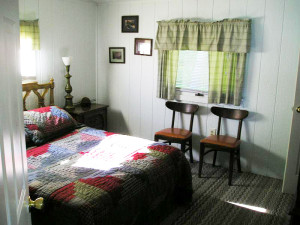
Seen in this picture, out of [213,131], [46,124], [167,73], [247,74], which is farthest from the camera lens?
[167,73]

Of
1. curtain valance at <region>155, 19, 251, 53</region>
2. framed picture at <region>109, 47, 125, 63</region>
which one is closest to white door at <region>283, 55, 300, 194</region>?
curtain valance at <region>155, 19, 251, 53</region>

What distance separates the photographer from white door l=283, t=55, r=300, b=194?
10.7ft

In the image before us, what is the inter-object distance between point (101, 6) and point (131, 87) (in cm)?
138

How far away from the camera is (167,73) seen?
4453 millimetres

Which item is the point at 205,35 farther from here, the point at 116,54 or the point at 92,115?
the point at 92,115

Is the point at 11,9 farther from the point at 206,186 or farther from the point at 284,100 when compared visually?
the point at 284,100

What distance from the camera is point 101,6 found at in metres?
4.95

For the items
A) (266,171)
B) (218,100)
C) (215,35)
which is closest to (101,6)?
(215,35)

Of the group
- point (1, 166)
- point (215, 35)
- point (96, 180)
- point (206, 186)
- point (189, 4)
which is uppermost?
point (189, 4)

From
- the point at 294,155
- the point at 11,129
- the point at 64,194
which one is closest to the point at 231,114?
the point at 294,155

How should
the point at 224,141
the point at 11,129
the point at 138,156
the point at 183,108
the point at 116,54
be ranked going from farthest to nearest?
the point at 116,54, the point at 183,108, the point at 224,141, the point at 138,156, the point at 11,129

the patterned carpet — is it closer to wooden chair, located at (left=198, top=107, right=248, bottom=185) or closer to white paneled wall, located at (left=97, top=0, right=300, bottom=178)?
wooden chair, located at (left=198, top=107, right=248, bottom=185)

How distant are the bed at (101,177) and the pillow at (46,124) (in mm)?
11

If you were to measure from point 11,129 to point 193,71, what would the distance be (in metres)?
3.49
